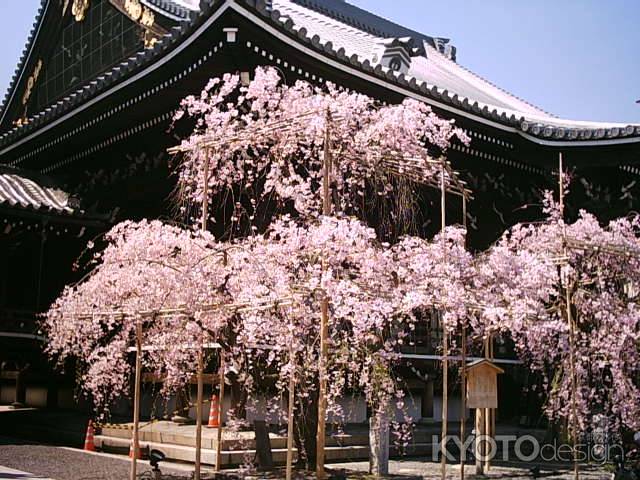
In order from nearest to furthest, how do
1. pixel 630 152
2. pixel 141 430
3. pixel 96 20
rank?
pixel 141 430 < pixel 630 152 < pixel 96 20

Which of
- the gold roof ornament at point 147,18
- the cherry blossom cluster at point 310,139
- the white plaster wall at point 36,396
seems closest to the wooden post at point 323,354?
the cherry blossom cluster at point 310,139

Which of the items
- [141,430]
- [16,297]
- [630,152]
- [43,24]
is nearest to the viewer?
[141,430]

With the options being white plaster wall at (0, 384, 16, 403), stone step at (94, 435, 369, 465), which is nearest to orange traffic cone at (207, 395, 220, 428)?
stone step at (94, 435, 369, 465)

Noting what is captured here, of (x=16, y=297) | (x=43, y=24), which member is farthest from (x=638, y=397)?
(x=43, y=24)

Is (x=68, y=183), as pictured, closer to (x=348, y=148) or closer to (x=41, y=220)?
(x=41, y=220)

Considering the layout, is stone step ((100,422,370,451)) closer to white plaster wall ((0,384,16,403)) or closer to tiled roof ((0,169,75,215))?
tiled roof ((0,169,75,215))

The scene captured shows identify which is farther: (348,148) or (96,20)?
(96,20)

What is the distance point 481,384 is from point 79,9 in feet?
51.9

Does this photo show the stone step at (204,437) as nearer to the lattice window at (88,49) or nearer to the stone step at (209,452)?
the stone step at (209,452)

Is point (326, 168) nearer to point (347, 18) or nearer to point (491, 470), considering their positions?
point (491, 470)

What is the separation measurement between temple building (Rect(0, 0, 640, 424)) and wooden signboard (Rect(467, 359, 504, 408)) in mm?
3854

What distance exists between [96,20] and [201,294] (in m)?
14.4

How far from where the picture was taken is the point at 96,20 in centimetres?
2142

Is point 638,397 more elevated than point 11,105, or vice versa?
point 11,105
